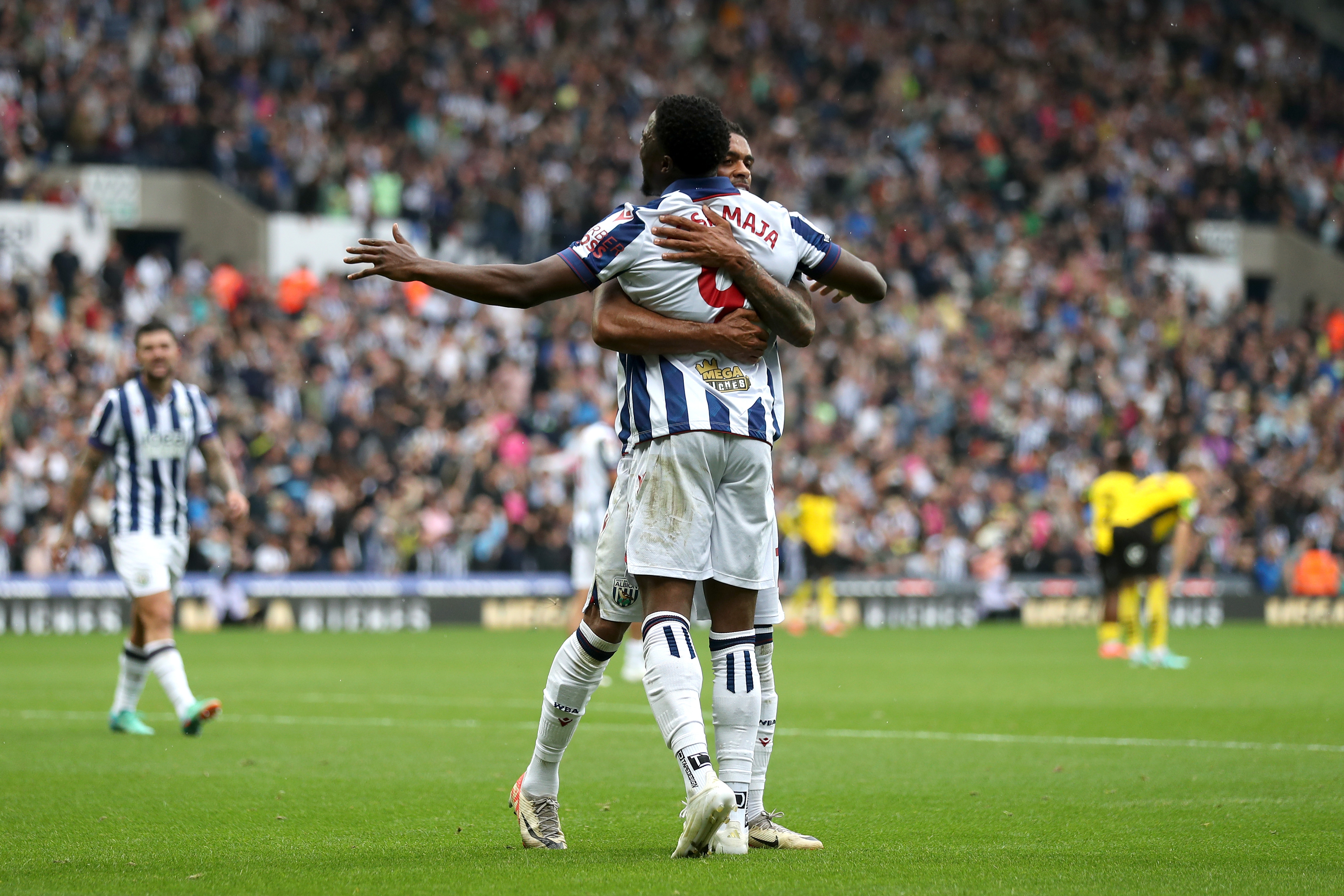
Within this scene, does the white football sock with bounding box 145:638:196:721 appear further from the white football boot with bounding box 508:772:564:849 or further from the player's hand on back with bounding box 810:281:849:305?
the player's hand on back with bounding box 810:281:849:305

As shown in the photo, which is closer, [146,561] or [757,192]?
[146,561]

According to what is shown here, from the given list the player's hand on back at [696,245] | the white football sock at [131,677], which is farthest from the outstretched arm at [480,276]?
the white football sock at [131,677]

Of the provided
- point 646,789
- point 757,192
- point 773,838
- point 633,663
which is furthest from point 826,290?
point 757,192

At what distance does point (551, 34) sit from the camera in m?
31.5

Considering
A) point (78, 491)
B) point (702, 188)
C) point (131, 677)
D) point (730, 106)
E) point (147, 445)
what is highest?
point (730, 106)

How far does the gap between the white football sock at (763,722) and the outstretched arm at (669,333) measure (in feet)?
3.33

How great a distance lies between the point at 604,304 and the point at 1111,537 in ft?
43.7

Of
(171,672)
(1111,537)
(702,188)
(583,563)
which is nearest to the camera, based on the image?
(702,188)

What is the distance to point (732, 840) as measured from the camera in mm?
5453

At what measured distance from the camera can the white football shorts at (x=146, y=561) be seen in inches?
404

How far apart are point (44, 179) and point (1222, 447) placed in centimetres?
2060

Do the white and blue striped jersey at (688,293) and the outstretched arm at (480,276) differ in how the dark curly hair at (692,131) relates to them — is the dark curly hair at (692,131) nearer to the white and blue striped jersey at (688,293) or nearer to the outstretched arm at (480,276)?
the white and blue striped jersey at (688,293)

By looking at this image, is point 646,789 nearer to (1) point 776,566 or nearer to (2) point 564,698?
(2) point 564,698

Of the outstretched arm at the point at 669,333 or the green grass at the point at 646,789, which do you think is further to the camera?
the outstretched arm at the point at 669,333
